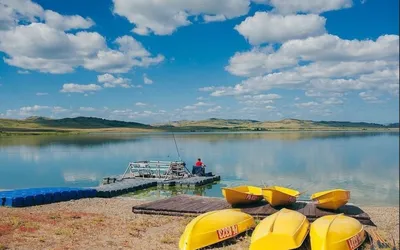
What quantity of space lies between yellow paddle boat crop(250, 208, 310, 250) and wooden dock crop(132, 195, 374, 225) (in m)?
3.80

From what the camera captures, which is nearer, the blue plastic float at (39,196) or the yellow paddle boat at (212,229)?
the yellow paddle boat at (212,229)

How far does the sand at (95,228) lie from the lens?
12.9m

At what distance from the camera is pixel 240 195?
58.6 ft

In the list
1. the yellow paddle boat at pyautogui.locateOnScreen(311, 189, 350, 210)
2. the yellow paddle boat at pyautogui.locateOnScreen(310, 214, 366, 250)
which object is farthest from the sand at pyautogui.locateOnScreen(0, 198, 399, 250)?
the yellow paddle boat at pyautogui.locateOnScreen(310, 214, 366, 250)

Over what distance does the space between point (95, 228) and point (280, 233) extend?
709 cm

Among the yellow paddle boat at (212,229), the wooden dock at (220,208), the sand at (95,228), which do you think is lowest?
the sand at (95,228)

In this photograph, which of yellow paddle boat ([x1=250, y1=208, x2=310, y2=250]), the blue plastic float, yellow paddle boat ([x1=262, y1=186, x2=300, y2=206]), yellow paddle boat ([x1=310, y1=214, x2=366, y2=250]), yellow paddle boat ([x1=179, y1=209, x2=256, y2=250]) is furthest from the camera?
the blue plastic float

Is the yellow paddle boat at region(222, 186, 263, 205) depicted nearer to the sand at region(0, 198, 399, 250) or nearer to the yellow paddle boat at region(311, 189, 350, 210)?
the sand at region(0, 198, 399, 250)

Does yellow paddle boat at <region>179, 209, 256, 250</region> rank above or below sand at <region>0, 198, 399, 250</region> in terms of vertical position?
above

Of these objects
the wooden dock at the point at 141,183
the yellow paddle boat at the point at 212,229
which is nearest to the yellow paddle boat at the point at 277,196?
the yellow paddle boat at the point at 212,229

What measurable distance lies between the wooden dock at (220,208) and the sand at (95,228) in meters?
0.48

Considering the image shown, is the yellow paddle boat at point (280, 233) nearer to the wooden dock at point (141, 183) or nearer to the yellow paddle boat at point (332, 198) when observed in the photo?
the yellow paddle boat at point (332, 198)

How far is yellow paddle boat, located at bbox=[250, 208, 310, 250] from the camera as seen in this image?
11.2 m

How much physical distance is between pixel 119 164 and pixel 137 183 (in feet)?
62.5
